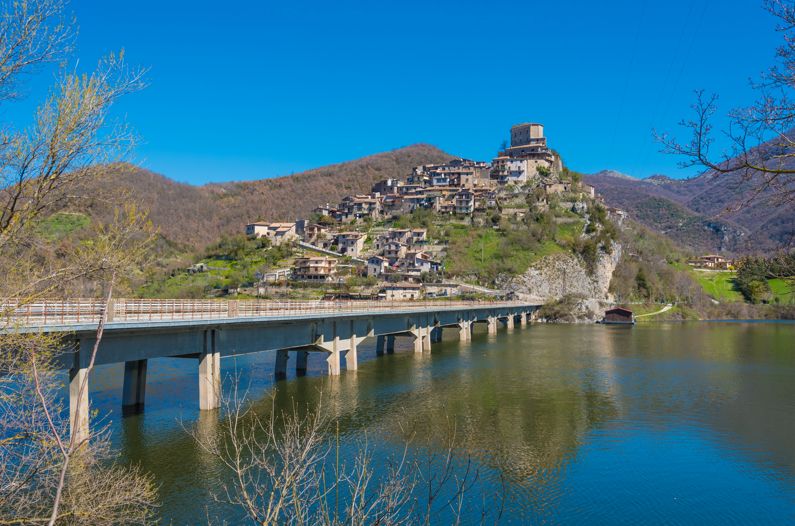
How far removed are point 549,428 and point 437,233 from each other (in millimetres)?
111217

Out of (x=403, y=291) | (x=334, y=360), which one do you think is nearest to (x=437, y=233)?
(x=403, y=291)

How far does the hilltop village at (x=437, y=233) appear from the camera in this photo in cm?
11398

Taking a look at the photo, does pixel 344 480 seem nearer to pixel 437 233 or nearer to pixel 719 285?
pixel 437 233

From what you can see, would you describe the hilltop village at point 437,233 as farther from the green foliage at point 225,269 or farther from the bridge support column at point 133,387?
the bridge support column at point 133,387

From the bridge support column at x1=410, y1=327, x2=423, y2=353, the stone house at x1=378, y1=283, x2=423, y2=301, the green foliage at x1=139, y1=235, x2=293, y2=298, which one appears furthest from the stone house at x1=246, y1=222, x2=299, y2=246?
the bridge support column at x1=410, y1=327, x2=423, y2=353

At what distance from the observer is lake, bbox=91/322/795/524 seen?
18047 millimetres

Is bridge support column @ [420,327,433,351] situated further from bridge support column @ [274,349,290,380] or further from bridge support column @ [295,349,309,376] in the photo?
bridge support column @ [274,349,290,380]

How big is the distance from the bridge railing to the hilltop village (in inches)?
2311

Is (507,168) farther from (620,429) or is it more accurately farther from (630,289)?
(620,429)

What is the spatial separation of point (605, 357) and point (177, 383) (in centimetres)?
3871

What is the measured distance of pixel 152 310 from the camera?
27.3m

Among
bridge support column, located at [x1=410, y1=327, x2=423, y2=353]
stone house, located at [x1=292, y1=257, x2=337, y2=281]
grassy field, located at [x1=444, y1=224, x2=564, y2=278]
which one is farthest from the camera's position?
grassy field, located at [x1=444, y1=224, x2=564, y2=278]

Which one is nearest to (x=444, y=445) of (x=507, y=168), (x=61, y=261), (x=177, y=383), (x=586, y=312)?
(x=61, y=261)

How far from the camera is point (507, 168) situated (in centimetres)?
16375
